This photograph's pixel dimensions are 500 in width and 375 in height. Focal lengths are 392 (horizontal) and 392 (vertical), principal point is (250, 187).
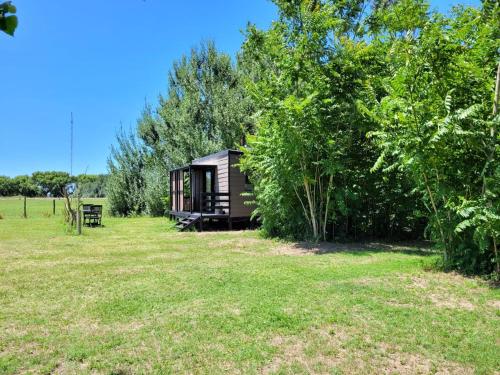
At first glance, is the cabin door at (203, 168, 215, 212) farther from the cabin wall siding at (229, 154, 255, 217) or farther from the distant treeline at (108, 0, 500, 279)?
the distant treeline at (108, 0, 500, 279)

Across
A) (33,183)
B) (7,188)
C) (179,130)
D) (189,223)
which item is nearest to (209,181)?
(189,223)

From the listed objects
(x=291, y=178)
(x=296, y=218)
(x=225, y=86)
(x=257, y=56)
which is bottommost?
(x=296, y=218)

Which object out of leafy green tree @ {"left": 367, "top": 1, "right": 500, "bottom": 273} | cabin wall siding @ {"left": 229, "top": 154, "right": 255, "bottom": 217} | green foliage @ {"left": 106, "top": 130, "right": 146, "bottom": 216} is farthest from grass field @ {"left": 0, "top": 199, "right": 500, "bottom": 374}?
green foliage @ {"left": 106, "top": 130, "right": 146, "bottom": 216}

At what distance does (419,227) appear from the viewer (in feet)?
35.6

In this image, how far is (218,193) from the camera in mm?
14023

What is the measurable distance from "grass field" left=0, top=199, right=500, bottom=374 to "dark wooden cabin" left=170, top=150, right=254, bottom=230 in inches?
265

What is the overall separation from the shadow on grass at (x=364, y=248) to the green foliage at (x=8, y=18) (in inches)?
302

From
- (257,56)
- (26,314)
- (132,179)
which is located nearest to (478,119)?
(26,314)

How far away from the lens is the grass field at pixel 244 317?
3.08m

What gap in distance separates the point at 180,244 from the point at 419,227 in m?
6.52

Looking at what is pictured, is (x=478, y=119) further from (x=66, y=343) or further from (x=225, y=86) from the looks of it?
(x=225, y=86)

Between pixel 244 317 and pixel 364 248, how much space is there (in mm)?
5734

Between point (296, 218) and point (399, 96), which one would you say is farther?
point (296, 218)

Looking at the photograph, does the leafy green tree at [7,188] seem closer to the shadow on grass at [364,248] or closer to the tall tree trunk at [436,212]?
the shadow on grass at [364,248]
